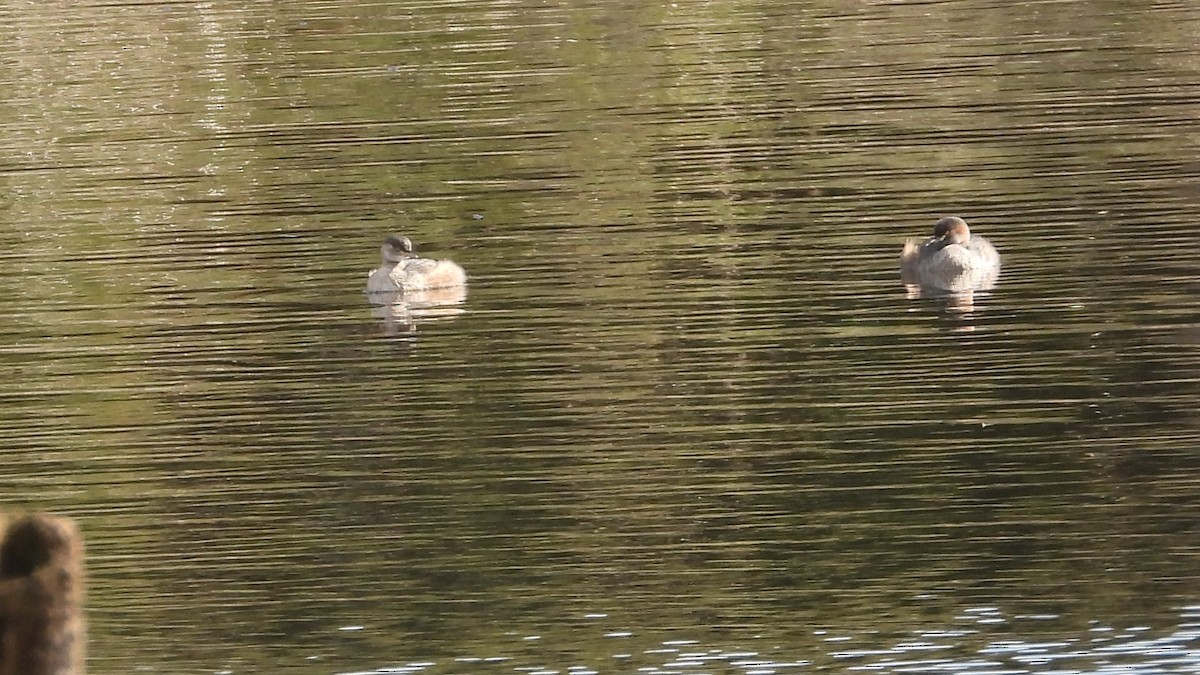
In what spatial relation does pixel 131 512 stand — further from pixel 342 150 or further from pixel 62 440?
pixel 342 150

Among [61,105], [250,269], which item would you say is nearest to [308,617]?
[250,269]

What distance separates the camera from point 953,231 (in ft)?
52.6

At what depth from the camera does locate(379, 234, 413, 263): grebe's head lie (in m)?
16.7

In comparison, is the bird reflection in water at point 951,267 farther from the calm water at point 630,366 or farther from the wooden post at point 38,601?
the wooden post at point 38,601

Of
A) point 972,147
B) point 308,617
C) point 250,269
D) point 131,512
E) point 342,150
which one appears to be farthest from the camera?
point 342,150

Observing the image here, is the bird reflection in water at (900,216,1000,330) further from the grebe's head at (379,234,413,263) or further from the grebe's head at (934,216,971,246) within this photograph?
the grebe's head at (379,234,413,263)

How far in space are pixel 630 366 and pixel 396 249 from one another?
3903 mm

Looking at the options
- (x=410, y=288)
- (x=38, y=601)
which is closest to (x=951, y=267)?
(x=410, y=288)

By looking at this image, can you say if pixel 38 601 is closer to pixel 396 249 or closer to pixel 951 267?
pixel 951 267

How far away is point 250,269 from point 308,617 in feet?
28.4

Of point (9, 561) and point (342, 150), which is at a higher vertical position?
point (9, 561)

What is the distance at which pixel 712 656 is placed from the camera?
320 inches

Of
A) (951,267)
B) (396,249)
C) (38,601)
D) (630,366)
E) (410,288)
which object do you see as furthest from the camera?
(396,249)

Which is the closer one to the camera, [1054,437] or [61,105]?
[1054,437]
